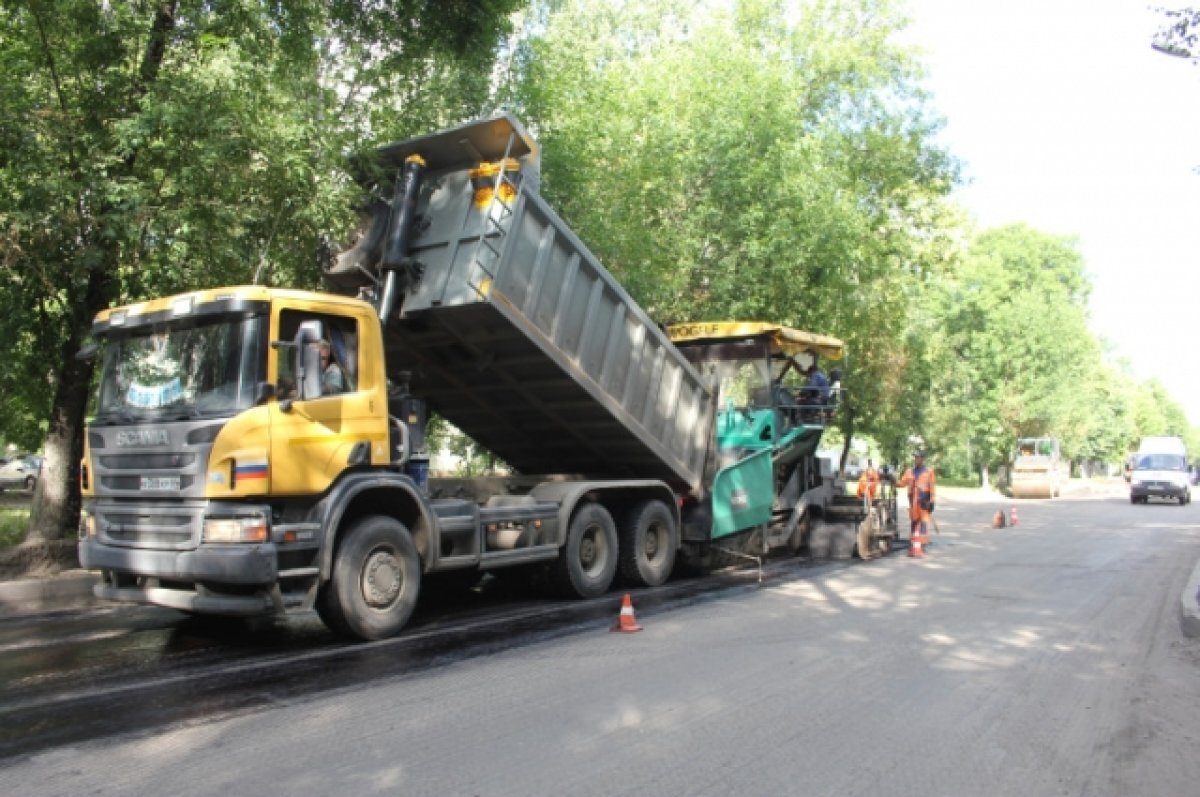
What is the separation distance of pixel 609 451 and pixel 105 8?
23.5 feet

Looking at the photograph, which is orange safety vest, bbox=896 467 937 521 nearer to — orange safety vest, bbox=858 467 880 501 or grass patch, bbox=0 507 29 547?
orange safety vest, bbox=858 467 880 501

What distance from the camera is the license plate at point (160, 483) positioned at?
645cm

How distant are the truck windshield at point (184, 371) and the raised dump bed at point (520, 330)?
1.77 meters

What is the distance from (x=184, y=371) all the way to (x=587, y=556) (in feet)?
14.9

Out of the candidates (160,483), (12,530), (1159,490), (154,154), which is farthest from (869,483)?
(1159,490)

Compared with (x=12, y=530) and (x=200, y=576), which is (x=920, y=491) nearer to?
(x=200, y=576)

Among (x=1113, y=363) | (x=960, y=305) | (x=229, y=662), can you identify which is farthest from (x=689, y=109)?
(x=1113, y=363)

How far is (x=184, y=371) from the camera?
678 centimetres

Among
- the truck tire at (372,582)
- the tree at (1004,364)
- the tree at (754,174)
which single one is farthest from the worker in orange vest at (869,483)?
the tree at (1004,364)

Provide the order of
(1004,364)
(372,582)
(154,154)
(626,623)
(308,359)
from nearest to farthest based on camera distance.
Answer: (308,359), (372,582), (626,623), (154,154), (1004,364)

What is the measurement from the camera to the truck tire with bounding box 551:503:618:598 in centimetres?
929

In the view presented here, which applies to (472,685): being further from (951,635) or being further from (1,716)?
(951,635)

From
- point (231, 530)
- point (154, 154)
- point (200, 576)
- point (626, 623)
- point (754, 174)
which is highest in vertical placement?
point (754, 174)

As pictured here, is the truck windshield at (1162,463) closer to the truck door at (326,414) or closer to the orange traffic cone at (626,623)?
the orange traffic cone at (626,623)
